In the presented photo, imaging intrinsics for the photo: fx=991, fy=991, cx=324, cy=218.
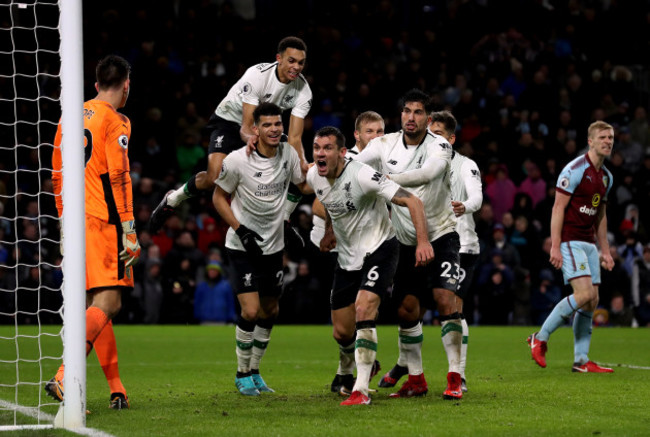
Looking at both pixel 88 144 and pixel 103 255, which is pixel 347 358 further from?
pixel 88 144

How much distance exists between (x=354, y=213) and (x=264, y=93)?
2.13m

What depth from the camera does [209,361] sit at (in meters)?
12.6

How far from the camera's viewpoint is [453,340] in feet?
27.9

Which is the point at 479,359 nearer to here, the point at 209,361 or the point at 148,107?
the point at 209,361

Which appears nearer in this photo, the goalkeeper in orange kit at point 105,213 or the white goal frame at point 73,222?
the white goal frame at point 73,222

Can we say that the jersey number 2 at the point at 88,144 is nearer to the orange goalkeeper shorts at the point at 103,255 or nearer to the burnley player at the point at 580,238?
the orange goalkeeper shorts at the point at 103,255

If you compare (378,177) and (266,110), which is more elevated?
(266,110)

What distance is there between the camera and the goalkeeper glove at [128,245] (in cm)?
744

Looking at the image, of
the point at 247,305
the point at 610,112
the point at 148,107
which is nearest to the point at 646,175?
the point at 610,112

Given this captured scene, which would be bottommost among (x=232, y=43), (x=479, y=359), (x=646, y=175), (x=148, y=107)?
(x=479, y=359)

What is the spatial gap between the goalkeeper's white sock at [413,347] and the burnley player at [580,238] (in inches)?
110

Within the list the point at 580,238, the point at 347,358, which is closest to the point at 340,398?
the point at 347,358

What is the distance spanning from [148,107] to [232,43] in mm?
2852

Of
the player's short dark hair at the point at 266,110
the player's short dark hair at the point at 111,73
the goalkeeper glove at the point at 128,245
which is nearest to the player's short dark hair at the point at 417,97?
the player's short dark hair at the point at 266,110
